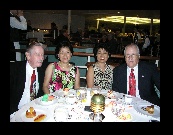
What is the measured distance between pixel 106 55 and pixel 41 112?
62.1 inches

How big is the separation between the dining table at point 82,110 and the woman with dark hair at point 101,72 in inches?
30.2

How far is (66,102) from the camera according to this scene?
6.59 feet

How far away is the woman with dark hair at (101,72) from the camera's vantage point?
3.00m

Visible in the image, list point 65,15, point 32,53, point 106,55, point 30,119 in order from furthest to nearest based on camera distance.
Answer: point 65,15, point 106,55, point 32,53, point 30,119

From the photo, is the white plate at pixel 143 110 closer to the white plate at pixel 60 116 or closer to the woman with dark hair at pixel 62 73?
the white plate at pixel 60 116

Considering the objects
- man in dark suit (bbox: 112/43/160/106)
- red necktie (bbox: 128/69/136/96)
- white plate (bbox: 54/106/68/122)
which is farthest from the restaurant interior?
white plate (bbox: 54/106/68/122)

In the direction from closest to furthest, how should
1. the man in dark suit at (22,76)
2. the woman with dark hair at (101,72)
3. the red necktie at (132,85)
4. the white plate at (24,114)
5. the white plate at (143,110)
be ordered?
the white plate at (24,114) → the white plate at (143,110) → the man in dark suit at (22,76) → the red necktie at (132,85) → the woman with dark hair at (101,72)

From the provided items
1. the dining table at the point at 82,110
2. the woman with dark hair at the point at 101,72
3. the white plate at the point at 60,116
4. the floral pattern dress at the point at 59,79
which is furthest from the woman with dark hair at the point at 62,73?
the white plate at the point at 60,116

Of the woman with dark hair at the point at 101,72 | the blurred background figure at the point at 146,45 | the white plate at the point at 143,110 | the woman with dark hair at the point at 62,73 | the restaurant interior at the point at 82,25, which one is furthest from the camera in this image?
the blurred background figure at the point at 146,45

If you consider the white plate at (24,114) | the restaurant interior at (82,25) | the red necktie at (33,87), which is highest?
the restaurant interior at (82,25)

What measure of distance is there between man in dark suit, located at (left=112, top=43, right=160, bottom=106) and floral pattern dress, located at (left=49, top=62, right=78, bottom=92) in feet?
2.44

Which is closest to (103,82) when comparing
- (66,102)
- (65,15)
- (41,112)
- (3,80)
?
(66,102)

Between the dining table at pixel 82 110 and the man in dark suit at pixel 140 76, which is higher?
the man in dark suit at pixel 140 76
